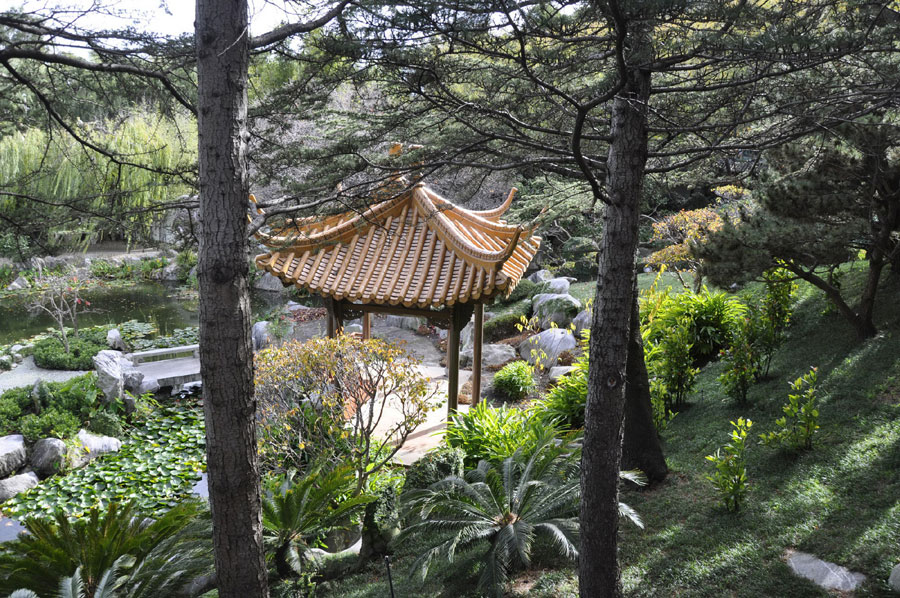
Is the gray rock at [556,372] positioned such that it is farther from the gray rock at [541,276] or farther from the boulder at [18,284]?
the boulder at [18,284]

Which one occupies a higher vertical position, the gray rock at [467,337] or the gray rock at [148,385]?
the gray rock at [467,337]

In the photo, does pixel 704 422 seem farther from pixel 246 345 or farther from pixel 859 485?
pixel 246 345

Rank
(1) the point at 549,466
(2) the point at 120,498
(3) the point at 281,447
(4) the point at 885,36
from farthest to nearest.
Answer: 1. (2) the point at 120,498
2. (3) the point at 281,447
3. (1) the point at 549,466
4. (4) the point at 885,36

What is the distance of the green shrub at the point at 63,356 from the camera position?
12.0 meters

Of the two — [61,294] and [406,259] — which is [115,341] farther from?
[406,259]

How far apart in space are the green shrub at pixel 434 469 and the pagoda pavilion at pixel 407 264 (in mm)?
1507

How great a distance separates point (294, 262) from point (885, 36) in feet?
18.9

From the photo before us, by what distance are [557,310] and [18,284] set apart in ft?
57.0

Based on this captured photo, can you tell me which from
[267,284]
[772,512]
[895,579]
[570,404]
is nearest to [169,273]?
[267,284]

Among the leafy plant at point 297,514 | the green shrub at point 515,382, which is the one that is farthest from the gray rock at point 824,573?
the green shrub at point 515,382

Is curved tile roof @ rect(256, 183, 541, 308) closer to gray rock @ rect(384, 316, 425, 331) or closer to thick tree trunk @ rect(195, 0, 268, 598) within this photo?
thick tree trunk @ rect(195, 0, 268, 598)

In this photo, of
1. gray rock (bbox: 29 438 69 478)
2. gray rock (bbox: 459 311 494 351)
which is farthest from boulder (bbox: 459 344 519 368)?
gray rock (bbox: 29 438 69 478)

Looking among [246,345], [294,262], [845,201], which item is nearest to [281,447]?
[294,262]

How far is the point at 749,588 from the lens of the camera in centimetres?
381
